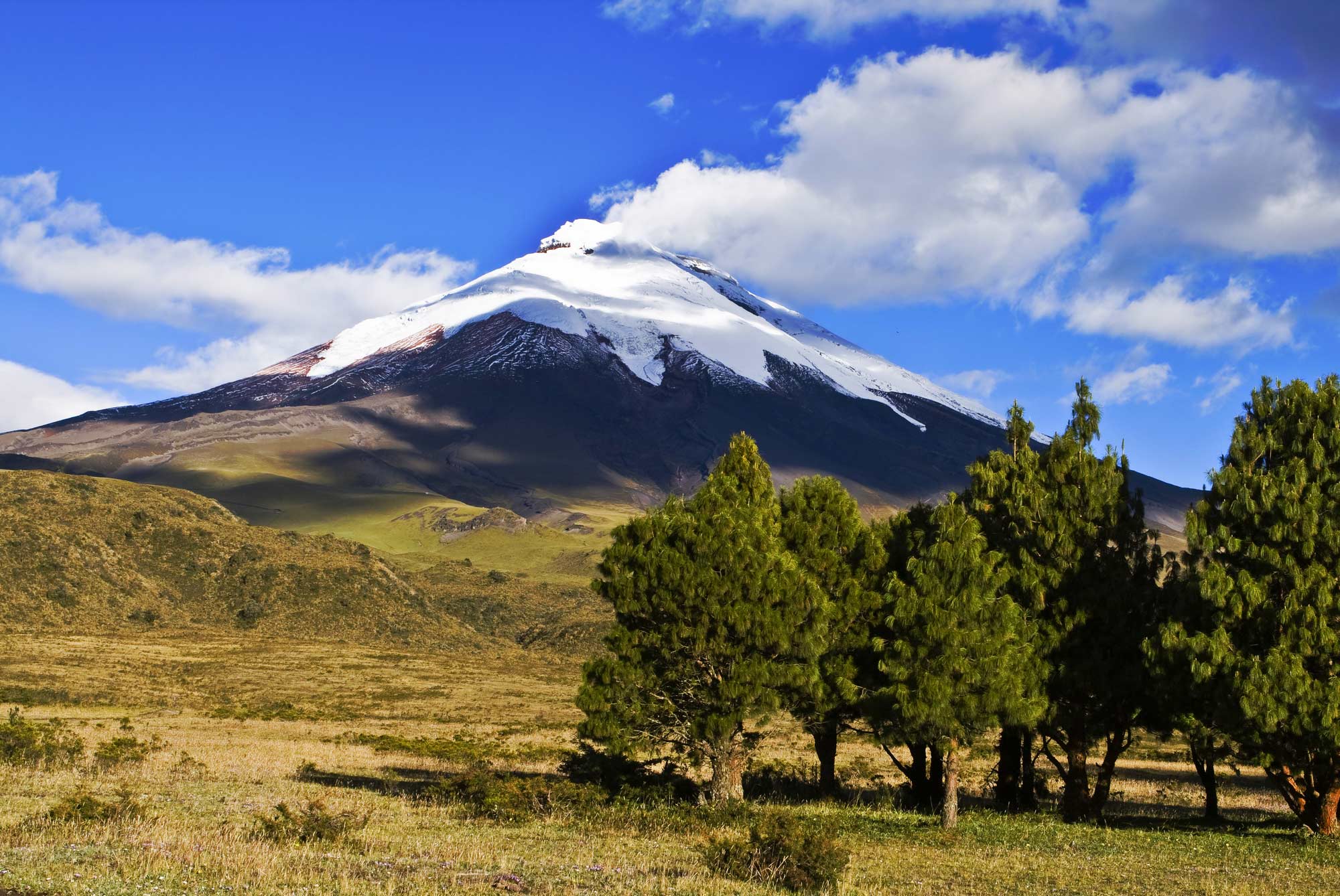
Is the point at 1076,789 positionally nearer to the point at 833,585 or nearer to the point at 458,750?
the point at 833,585

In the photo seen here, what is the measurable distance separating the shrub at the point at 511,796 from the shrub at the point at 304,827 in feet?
14.0

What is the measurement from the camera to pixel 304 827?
18266mm

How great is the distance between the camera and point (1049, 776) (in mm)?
40375

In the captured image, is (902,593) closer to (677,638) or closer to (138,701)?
(677,638)

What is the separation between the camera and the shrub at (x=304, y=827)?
1803 cm

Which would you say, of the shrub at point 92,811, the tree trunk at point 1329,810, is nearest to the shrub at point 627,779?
the shrub at point 92,811

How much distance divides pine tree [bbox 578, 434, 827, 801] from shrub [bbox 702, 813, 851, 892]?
743 centimetres

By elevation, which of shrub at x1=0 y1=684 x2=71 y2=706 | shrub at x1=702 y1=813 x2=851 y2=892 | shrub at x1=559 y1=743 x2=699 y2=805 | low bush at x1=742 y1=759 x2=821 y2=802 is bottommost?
shrub at x1=0 y1=684 x2=71 y2=706

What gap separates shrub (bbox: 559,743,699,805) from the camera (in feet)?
86.4

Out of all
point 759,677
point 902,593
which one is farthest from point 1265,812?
point 759,677

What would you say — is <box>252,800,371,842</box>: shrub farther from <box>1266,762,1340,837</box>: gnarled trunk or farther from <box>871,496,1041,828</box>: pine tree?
<box>1266,762,1340,837</box>: gnarled trunk

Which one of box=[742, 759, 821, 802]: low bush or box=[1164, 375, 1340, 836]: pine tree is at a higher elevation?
box=[1164, 375, 1340, 836]: pine tree

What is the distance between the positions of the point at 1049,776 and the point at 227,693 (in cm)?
4303

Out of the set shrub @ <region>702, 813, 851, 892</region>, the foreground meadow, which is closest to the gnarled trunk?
the foreground meadow
